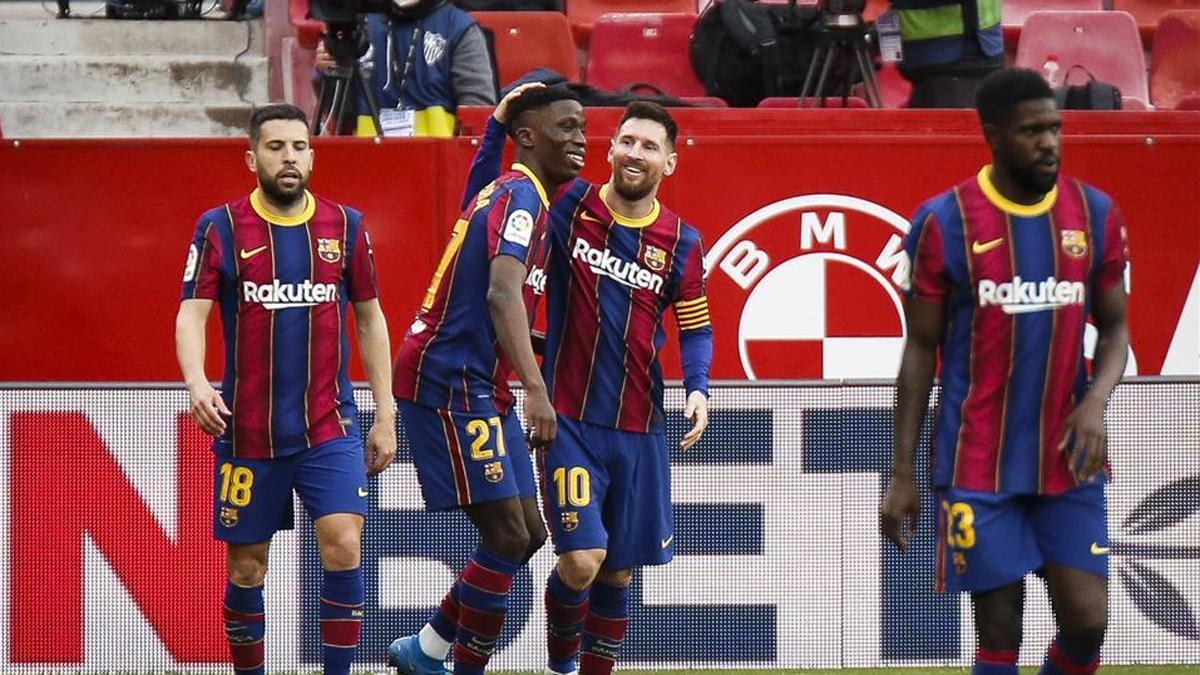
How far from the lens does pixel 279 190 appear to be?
6.67 m

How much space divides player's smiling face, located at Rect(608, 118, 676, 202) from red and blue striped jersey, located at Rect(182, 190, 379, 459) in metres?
0.97

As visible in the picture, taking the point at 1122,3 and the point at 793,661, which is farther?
the point at 1122,3

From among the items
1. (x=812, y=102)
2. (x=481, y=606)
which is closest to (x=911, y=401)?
(x=481, y=606)

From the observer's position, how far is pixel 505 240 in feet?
21.2

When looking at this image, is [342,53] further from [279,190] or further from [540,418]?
[540,418]

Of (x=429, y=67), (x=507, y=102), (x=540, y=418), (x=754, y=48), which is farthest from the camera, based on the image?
(x=754, y=48)

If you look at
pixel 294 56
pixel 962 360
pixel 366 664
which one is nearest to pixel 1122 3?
pixel 294 56

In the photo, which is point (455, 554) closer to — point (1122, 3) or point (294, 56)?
point (294, 56)

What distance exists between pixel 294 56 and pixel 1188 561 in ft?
18.4

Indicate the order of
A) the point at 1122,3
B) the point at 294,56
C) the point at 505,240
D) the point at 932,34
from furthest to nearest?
the point at 1122,3, the point at 294,56, the point at 932,34, the point at 505,240

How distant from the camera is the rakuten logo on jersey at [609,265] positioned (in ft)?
22.2

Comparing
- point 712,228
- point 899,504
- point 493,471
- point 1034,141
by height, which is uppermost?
point 1034,141

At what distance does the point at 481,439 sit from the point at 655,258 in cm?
82

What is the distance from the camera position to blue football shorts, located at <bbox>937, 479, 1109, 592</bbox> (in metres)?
5.33
